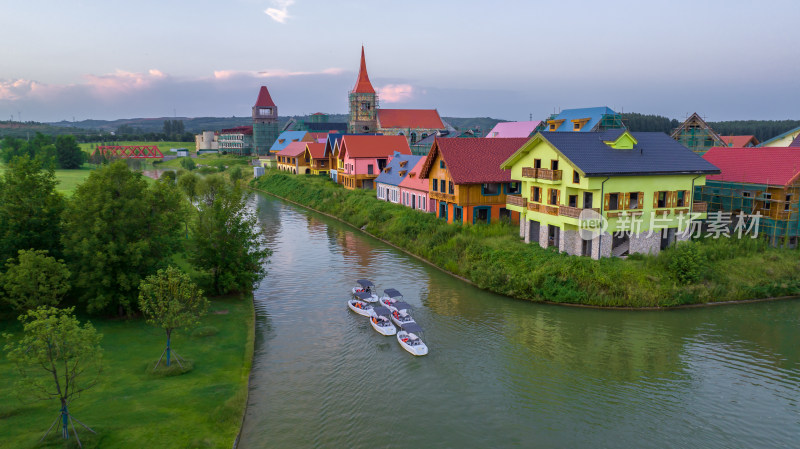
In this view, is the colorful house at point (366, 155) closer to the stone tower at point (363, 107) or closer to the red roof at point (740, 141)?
the red roof at point (740, 141)

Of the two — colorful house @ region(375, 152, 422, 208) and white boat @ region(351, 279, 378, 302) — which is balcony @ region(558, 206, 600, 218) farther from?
colorful house @ region(375, 152, 422, 208)

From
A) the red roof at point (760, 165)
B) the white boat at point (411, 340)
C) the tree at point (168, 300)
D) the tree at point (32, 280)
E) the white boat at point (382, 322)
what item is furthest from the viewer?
the red roof at point (760, 165)

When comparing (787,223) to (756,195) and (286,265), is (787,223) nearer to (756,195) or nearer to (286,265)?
(756,195)

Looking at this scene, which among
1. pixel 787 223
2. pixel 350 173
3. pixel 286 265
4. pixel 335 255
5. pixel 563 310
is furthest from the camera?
pixel 350 173

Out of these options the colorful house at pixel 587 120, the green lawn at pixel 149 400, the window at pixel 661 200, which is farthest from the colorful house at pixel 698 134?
the green lawn at pixel 149 400

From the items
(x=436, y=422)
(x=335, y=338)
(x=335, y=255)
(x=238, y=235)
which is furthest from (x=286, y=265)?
(x=436, y=422)

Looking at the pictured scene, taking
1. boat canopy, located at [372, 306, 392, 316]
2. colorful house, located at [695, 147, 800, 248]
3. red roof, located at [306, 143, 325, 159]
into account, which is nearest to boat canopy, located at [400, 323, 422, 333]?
boat canopy, located at [372, 306, 392, 316]
